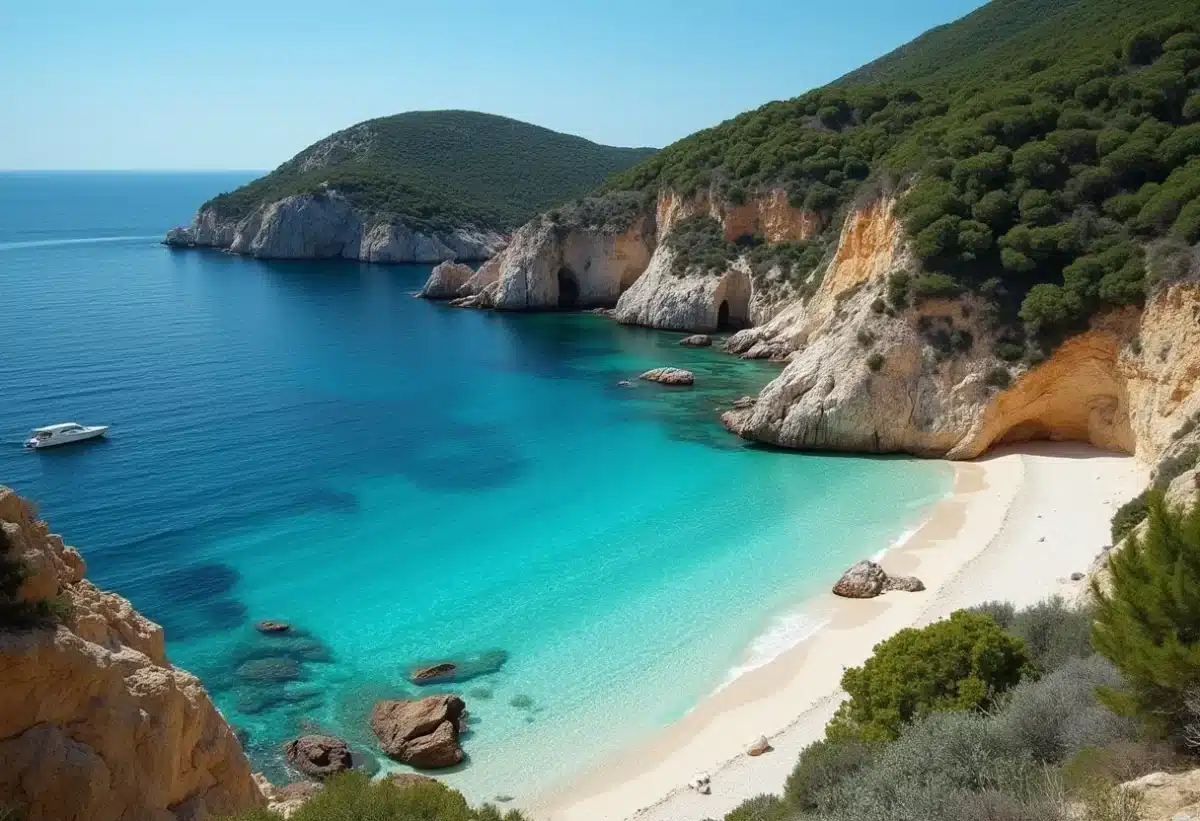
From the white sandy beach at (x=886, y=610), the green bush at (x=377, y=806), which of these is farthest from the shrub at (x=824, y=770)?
the green bush at (x=377, y=806)

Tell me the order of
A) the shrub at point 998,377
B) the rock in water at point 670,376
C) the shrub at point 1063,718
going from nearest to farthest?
the shrub at point 1063,718 → the shrub at point 998,377 → the rock in water at point 670,376

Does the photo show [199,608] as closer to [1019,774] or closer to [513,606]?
[513,606]

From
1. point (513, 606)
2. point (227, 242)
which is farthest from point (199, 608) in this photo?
point (227, 242)

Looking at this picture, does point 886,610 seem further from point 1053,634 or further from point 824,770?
point 824,770

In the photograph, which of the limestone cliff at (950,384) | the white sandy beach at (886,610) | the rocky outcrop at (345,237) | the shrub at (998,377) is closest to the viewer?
the white sandy beach at (886,610)

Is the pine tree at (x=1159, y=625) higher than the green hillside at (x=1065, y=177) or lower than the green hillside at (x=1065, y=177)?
lower

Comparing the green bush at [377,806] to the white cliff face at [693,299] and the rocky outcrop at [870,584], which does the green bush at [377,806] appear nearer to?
the rocky outcrop at [870,584]

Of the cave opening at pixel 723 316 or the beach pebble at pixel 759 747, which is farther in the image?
the cave opening at pixel 723 316

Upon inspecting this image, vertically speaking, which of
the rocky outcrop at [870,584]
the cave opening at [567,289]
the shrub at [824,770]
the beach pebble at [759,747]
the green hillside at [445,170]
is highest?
the green hillside at [445,170]

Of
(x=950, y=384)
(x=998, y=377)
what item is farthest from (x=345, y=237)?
(x=998, y=377)
